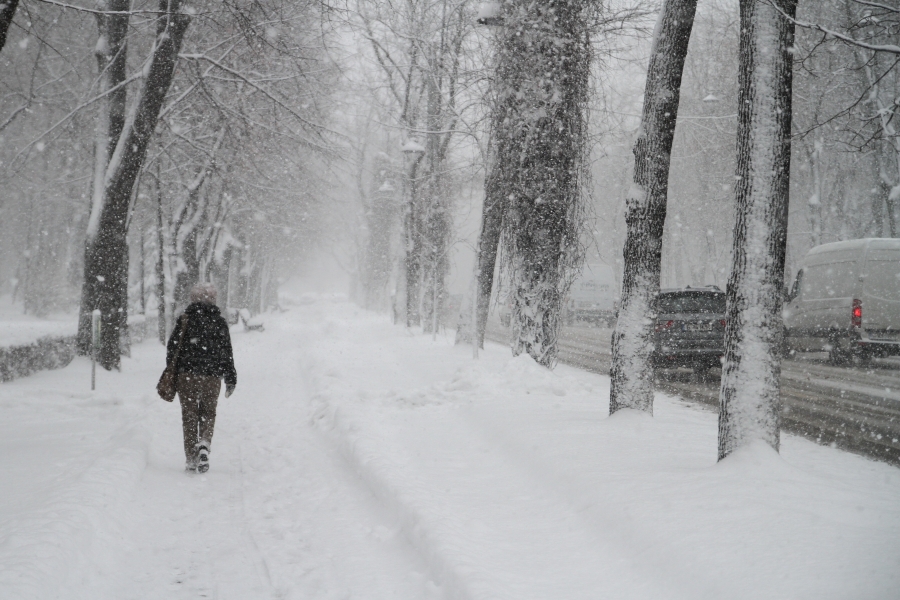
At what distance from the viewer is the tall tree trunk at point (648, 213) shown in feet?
22.6

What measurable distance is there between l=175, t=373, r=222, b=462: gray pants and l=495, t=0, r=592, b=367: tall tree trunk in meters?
5.73

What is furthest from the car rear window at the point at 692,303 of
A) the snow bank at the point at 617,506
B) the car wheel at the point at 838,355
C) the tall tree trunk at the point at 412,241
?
the tall tree trunk at the point at 412,241

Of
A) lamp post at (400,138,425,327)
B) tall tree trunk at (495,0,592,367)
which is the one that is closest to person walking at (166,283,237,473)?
tall tree trunk at (495,0,592,367)

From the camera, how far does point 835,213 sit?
97.6 ft

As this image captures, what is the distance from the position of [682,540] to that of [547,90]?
801 cm

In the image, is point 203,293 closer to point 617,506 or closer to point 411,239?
point 617,506

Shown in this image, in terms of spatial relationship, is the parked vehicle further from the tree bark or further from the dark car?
the dark car

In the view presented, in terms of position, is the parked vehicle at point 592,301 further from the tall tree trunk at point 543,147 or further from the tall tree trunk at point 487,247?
the tall tree trunk at point 543,147

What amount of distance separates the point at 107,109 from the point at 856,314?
17.5 metres

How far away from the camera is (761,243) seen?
512 centimetres

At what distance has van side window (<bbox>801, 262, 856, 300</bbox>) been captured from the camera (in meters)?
15.6

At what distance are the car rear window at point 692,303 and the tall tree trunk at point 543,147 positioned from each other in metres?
3.77

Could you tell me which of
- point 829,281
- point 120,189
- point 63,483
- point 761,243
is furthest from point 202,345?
point 829,281

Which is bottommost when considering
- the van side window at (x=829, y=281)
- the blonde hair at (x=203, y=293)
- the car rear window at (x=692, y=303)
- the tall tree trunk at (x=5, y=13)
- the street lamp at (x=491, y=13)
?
the blonde hair at (x=203, y=293)
